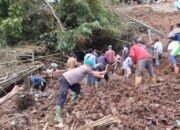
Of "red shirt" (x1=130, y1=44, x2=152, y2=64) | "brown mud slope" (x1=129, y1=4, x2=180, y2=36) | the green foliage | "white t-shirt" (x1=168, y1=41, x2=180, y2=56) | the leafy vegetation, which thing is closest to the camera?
"red shirt" (x1=130, y1=44, x2=152, y2=64)

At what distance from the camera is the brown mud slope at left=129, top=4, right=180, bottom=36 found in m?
23.4

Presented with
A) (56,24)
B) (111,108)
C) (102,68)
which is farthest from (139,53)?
(56,24)

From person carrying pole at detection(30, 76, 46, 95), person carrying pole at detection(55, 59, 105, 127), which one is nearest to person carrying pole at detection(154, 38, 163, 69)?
person carrying pole at detection(30, 76, 46, 95)

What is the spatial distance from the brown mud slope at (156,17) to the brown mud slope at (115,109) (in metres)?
10.8

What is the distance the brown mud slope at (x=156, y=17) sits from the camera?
23438 mm

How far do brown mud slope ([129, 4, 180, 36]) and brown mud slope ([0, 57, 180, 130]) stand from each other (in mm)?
10837

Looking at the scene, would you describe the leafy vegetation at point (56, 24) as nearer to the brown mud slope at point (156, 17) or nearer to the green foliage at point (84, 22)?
the green foliage at point (84, 22)

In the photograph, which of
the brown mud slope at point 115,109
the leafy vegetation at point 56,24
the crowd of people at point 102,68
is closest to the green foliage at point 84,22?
the leafy vegetation at point 56,24

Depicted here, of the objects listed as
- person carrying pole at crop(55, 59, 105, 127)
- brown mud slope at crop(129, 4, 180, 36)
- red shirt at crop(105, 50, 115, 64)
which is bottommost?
red shirt at crop(105, 50, 115, 64)

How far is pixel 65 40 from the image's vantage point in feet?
61.7

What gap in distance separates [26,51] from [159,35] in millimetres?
6638

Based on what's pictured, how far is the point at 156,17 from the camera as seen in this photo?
81.4ft

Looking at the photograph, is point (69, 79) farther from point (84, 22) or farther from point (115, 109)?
point (84, 22)

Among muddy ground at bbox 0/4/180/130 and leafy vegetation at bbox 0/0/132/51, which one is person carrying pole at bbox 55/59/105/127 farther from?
leafy vegetation at bbox 0/0/132/51
